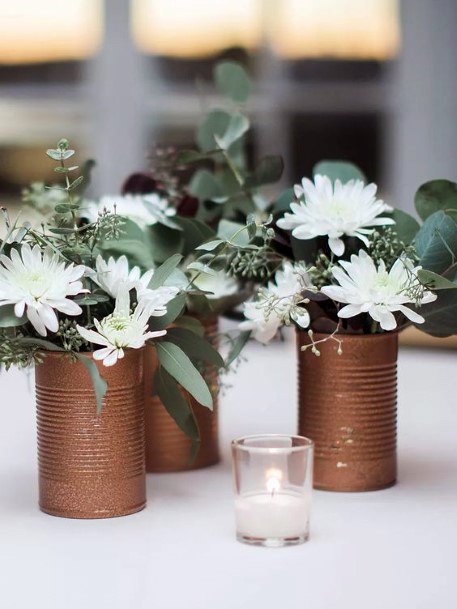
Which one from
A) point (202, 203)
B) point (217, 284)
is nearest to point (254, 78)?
point (202, 203)

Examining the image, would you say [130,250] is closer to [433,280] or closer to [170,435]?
[170,435]

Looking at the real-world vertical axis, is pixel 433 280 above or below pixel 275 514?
above

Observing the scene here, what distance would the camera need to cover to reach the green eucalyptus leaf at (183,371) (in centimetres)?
93

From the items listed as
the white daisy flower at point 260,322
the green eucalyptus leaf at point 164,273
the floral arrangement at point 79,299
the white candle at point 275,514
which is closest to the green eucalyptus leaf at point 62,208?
the floral arrangement at point 79,299

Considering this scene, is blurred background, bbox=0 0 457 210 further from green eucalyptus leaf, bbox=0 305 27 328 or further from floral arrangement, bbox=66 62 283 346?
green eucalyptus leaf, bbox=0 305 27 328

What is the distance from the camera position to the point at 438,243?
1.00 meters

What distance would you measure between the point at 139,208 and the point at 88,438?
0.34m

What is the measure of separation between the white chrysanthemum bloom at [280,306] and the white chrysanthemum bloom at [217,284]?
0.31 ft

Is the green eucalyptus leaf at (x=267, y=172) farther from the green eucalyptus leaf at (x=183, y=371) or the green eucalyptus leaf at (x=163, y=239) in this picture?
the green eucalyptus leaf at (x=183, y=371)

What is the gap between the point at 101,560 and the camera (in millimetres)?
844

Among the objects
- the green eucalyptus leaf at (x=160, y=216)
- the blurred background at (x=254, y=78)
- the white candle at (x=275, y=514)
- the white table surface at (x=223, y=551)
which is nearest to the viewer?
the white table surface at (x=223, y=551)

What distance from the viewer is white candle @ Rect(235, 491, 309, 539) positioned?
2.86 feet

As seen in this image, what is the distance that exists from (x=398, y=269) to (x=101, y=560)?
38 cm

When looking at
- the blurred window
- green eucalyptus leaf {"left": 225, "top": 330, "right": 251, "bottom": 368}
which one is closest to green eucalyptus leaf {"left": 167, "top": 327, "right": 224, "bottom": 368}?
green eucalyptus leaf {"left": 225, "top": 330, "right": 251, "bottom": 368}
